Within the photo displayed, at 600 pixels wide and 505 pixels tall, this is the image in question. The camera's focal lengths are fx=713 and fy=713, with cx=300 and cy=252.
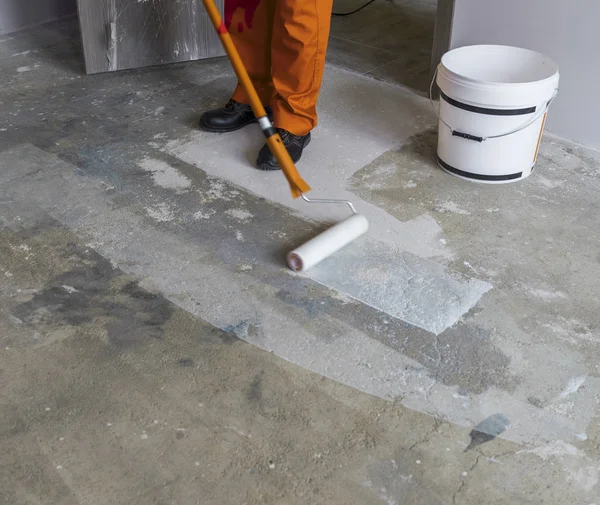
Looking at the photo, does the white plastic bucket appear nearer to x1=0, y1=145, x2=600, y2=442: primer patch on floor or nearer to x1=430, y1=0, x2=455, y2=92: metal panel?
x1=430, y1=0, x2=455, y2=92: metal panel

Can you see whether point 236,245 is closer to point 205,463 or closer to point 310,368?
point 310,368

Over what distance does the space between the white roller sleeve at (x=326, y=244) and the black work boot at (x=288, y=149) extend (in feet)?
1.60

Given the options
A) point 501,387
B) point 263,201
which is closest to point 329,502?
point 501,387

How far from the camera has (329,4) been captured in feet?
7.73

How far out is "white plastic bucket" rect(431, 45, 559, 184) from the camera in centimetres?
Answer: 216

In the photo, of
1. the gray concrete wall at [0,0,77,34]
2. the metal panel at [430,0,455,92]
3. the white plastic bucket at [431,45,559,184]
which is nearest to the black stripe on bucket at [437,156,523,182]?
the white plastic bucket at [431,45,559,184]

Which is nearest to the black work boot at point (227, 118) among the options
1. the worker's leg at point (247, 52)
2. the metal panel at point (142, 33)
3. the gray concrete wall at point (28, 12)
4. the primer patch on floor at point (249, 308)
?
the worker's leg at point (247, 52)

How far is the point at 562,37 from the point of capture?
8.10 ft

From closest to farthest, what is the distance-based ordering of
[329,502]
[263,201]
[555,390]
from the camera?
[329,502]
[555,390]
[263,201]

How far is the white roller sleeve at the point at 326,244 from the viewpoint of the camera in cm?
192

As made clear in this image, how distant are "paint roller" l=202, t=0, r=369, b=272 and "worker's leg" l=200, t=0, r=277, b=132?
0.43m

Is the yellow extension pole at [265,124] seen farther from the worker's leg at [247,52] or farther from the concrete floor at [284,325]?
the worker's leg at [247,52]

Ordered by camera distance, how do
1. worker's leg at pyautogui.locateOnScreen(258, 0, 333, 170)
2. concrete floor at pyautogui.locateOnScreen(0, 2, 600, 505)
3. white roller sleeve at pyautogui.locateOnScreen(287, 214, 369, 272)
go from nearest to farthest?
concrete floor at pyautogui.locateOnScreen(0, 2, 600, 505), white roller sleeve at pyautogui.locateOnScreen(287, 214, 369, 272), worker's leg at pyautogui.locateOnScreen(258, 0, 333, 170)

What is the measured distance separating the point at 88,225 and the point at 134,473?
3.16ft
